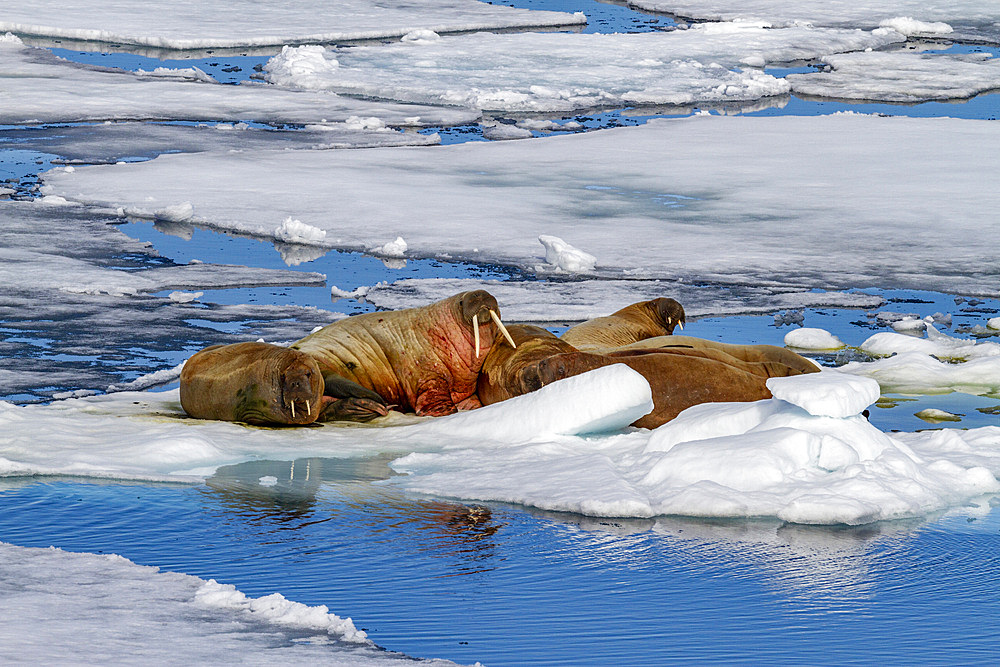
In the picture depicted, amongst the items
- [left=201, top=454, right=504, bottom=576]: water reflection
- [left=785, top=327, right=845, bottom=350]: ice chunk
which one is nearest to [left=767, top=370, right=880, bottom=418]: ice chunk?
[left=201, top=454, right=504, bottom=576]: water reflection

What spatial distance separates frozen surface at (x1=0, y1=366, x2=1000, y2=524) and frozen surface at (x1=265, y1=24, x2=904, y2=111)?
11952 millimetres

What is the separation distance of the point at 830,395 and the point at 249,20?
2076 cm

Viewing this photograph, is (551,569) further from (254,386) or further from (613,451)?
(254,386)

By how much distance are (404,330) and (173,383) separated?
121 cm

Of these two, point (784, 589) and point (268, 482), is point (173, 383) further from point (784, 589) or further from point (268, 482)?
point (784, 589)

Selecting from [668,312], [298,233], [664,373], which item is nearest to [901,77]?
[298,233]

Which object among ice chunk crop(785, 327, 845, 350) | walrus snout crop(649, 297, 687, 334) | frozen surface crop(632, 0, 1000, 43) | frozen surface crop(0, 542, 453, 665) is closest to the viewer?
frozen surface crop(0, 542, 453, 665)

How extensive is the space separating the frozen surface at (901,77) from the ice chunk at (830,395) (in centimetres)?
1396

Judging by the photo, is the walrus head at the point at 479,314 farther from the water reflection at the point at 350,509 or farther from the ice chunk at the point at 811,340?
the ice chunk at the point at 811,340

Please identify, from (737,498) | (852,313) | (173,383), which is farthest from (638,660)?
(852,313)

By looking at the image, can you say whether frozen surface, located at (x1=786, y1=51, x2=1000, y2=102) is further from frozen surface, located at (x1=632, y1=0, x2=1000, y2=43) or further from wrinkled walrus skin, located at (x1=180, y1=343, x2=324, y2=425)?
wrinkled walrus skin, located at (x1=180, y1=343, x2=324, y2=425)

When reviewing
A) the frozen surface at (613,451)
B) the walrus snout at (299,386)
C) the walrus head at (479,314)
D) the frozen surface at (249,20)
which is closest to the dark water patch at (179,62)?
the frozen surface at (249,20)

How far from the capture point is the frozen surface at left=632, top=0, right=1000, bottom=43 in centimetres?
2358

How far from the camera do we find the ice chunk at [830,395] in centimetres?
497
